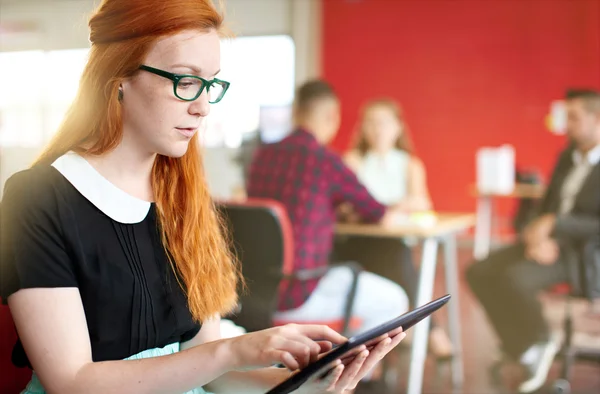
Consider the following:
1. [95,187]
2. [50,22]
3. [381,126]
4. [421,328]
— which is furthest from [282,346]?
[381,126]

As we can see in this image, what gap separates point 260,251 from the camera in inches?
100

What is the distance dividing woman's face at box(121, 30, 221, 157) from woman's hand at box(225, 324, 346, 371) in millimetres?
309

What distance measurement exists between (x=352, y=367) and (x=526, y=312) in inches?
112

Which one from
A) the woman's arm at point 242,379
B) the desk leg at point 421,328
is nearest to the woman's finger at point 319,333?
the woman's arm at point 242,379

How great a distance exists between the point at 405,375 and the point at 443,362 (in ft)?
0.81

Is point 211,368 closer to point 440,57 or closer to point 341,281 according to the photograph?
point 341,281

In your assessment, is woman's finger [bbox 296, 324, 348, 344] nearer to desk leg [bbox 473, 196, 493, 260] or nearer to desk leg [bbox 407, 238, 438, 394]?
desk leg [bbox 407, 238, 438, 394]

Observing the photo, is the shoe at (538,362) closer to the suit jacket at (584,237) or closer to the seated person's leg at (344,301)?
the suit jacket at (584,237)

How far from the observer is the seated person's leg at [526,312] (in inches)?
136

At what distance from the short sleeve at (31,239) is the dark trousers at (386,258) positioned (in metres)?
2.70

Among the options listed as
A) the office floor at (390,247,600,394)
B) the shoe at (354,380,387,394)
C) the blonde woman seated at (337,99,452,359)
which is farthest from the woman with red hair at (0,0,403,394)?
the blonde woman seated at (337,99,452,359)

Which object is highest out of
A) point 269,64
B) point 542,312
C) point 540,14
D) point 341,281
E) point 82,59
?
point 540,14

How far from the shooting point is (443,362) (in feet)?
11.7

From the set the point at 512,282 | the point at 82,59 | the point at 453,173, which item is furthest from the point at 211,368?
the point at 453,173
